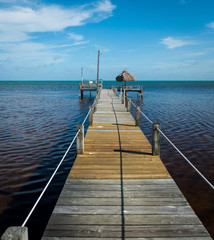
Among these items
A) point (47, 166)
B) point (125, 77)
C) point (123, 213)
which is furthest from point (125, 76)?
point (123, 213)

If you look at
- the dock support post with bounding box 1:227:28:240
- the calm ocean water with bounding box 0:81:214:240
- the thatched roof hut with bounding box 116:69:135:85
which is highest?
the thatched roof hut with bounding box 116:69:135:85

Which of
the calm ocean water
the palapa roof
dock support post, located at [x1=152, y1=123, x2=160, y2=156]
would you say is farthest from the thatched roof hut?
dock support post, located at [x1=152, y1=123, x2=160, y2=156]

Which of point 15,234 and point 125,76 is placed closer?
point 15,234

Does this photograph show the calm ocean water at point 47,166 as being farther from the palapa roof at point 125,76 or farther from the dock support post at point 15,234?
the palapa roof at point 125,76

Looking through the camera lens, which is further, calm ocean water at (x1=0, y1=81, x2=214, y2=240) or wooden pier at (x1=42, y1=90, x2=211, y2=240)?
calm ocean water at (x1=0, y1=81, x2=214, y2=240)

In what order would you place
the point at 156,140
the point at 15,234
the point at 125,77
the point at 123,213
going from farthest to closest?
the point at 125,77
the point at 156,140
the point at 123,213
the point at 15,234

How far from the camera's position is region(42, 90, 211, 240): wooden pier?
131 inches

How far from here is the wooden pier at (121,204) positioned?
10.9ft

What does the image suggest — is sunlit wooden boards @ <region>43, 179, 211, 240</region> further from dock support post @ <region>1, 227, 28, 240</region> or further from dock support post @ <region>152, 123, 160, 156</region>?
dock support post @ <region>152, 123, 160, 156</region>

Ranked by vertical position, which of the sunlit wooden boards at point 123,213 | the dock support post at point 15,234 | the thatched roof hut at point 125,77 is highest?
the thatched roof hut at point 125,77

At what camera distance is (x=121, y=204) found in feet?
13.3

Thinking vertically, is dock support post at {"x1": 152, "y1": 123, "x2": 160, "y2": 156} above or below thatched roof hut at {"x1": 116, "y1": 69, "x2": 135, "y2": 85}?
below

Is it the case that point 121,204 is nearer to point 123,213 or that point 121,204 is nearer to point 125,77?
point 123,213

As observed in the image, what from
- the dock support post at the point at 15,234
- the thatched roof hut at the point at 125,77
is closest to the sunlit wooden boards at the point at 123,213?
the dock support post at the point at 15,234
